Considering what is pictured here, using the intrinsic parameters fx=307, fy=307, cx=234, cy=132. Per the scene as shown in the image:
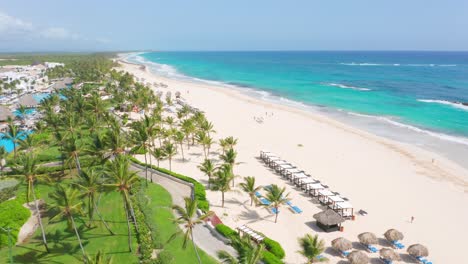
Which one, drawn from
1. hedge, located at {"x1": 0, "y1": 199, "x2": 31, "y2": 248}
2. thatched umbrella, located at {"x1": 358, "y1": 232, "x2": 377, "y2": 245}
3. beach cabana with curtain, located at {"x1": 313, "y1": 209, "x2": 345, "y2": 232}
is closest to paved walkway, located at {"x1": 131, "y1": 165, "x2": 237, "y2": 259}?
beach cabana with curtain, located at {"x1": 313, "y1": 209, "x2": 345, "y2": 232}

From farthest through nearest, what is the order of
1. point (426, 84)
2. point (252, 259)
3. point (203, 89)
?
1. point (426, 84)
2. point (203, 89)
3. point (252, 259)

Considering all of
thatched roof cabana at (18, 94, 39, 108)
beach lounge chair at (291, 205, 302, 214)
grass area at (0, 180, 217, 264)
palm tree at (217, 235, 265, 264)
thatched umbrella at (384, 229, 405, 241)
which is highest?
thatched roof cabana at (18, 94, 39, 108)

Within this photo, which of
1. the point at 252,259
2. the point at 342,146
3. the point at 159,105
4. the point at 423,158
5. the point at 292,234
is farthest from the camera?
the point at 159,105

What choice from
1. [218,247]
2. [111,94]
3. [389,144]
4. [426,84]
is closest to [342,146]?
[389,144]

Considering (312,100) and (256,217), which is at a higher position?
(312,100)

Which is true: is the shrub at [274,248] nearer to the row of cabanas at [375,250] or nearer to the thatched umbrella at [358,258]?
the row of cabanas at [375,250]

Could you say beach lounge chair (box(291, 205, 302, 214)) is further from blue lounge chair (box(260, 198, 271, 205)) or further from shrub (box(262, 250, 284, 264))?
shrub (box(262, 250, 284, 264))

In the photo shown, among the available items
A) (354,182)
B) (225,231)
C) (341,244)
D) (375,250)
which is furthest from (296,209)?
(354,182)

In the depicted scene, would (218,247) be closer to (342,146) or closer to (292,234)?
(292,234)
